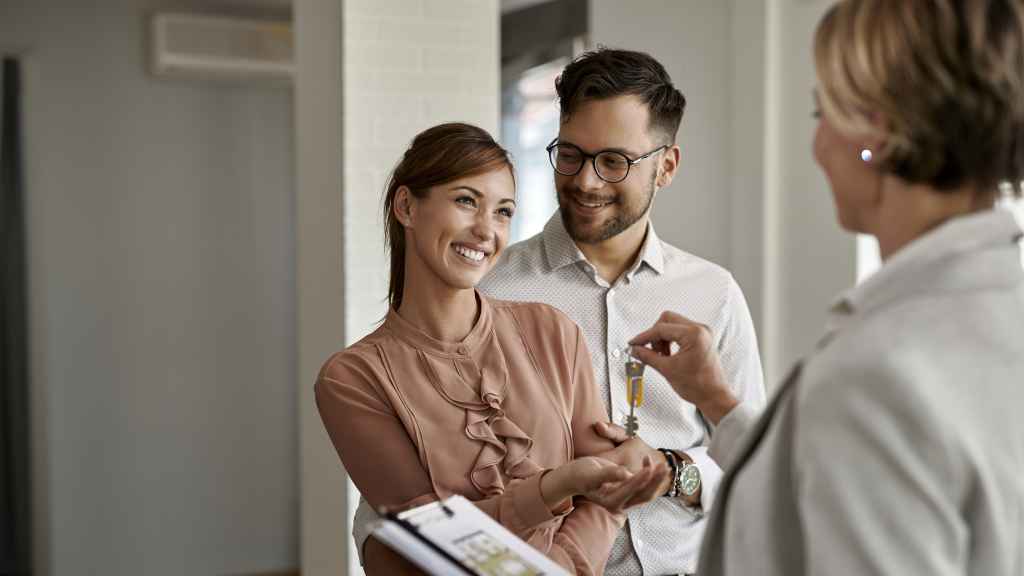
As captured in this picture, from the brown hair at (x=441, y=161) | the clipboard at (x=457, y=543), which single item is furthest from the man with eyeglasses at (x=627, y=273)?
the clipboard at (x=457, y=543)

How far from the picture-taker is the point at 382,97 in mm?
3133

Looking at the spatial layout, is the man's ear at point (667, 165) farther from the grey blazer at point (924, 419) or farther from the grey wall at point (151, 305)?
the grey wall at point (151, 305)

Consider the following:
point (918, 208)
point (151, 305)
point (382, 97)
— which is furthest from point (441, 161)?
point (151, 305)

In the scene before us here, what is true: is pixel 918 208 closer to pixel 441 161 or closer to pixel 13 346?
pixel 441 161

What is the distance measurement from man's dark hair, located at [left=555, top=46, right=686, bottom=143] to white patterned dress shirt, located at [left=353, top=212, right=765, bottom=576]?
0.25m

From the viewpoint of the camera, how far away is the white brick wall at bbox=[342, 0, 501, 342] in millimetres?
3104

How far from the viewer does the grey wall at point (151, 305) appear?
4.86m

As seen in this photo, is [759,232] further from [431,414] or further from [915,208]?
[915,208]

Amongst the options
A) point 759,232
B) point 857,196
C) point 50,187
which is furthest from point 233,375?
point 857,196

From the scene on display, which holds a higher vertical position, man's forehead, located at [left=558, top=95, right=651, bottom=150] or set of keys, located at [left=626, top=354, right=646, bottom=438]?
man's forehead, located at [left=558, top=95, right=651, bottom=150]

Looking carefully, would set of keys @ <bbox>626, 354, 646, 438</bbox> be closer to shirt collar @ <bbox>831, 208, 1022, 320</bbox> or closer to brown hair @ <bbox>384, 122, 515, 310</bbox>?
brown hair @ <bbox>384, 122, 515, 310</bbox>

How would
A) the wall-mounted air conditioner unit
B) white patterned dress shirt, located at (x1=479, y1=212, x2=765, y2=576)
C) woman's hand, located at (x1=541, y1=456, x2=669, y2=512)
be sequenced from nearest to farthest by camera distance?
woman's hand, located at (x1=541, y1=456, x2=669, y2=512) < white patterned dress shirt, located at (x1=479, y1=212, x2=765, y2=576) < the wall-mounted air conditioner unit

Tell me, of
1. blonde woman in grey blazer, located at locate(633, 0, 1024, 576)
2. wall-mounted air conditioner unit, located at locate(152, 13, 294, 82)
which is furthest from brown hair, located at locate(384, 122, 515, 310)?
wall-mounted air conditioner unit, located at locate(152, 13, 294, 82)

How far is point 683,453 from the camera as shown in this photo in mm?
1906
